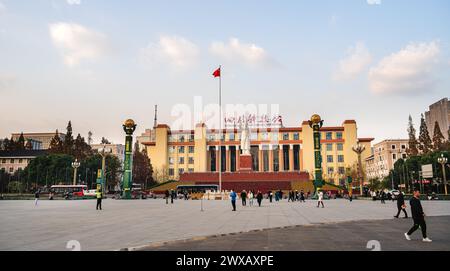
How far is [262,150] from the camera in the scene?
100812 millimetres

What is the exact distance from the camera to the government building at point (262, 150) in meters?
97.9

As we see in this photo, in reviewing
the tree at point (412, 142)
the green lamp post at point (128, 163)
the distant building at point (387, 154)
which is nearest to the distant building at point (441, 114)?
the tree at point (412, 142)

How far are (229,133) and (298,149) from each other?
21.7 meters

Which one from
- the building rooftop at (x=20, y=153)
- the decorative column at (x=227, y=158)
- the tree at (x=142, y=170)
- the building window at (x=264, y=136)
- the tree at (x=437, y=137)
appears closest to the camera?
the tree at (x=437, y=137)

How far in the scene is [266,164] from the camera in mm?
100812

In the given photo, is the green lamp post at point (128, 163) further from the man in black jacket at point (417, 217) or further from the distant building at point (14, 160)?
the distant building at point (14, 160)

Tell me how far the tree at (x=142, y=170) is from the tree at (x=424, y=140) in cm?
7463

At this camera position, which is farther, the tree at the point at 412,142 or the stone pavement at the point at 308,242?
the tree at the point at 412,142

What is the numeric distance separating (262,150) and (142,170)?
118 feet

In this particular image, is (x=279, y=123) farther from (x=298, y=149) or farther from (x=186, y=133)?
(x=186, y=133)

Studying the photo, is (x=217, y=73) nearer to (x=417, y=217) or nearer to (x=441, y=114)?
(x=417, y=217)

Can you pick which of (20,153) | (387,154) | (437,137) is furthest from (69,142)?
(387,154)

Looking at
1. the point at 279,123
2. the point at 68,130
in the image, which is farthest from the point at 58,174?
the point at 279,123

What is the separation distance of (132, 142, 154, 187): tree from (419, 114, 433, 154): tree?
74630 mm
